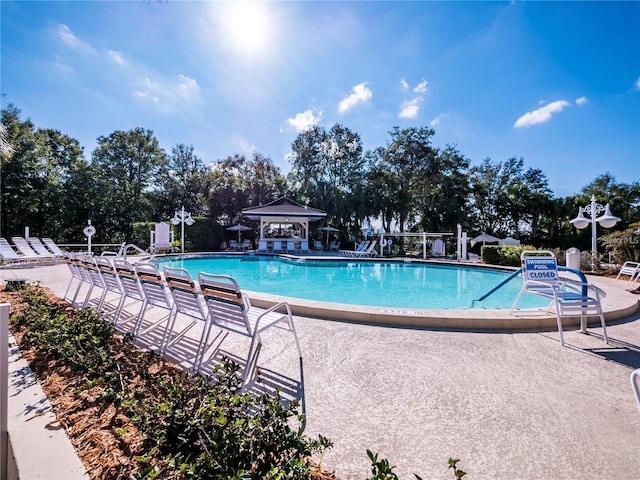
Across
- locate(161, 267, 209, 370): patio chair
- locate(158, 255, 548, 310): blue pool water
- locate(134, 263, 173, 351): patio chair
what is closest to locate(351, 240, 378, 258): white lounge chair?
locate(158, 255, 548, 310): blue pool water

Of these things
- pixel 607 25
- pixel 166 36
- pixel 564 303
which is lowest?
pixel 564 303

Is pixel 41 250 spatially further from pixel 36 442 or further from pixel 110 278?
pixel 36 442

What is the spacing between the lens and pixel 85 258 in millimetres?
4637

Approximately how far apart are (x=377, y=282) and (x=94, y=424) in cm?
949

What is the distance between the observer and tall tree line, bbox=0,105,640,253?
789 inches

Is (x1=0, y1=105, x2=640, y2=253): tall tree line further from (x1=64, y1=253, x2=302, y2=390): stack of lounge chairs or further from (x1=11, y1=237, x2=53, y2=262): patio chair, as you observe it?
(x1=64, y1=253, x2=302, y2=390): stack of lounge chairs

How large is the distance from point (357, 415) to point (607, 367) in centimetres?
259

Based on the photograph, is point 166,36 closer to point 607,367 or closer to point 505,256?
point 607,367

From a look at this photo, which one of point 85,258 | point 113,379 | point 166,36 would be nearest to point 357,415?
point 113,379

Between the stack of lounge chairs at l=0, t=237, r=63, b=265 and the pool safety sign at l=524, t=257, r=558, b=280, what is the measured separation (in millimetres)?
15301

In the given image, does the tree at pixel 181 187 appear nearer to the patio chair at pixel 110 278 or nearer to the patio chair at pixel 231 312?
the patio chair at pixel 110 278

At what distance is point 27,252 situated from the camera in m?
11.9

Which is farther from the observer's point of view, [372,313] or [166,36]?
[166,36]

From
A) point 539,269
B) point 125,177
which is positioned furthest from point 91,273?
point 125,177
